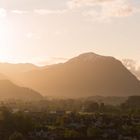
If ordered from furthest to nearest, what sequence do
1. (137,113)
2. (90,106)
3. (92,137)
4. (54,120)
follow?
(90,106), (137,113), (54,120), (92,137)

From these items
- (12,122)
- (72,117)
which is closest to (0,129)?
(12,122)

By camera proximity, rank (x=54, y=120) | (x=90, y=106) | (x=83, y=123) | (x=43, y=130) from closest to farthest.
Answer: (x=43, y=130)
(x=83, y=123)
(x=54, y=120)
(x=90, y=106)

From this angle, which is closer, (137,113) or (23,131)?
(23,131)

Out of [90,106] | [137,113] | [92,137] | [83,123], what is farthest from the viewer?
[90,106]

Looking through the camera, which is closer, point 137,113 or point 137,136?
point 137,136

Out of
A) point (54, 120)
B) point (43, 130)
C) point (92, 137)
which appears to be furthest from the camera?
point (54, 120)

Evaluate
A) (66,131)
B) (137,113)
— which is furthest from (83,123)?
(137,113)

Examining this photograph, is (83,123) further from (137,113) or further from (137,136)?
(137,113)

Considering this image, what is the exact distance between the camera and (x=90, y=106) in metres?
165

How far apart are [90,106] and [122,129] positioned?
204 ft

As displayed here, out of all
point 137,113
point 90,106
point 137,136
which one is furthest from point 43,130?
point 90,106

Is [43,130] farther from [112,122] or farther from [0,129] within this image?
[112,122]

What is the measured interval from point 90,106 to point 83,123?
5376cm

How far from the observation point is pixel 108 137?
93750 millimetres
